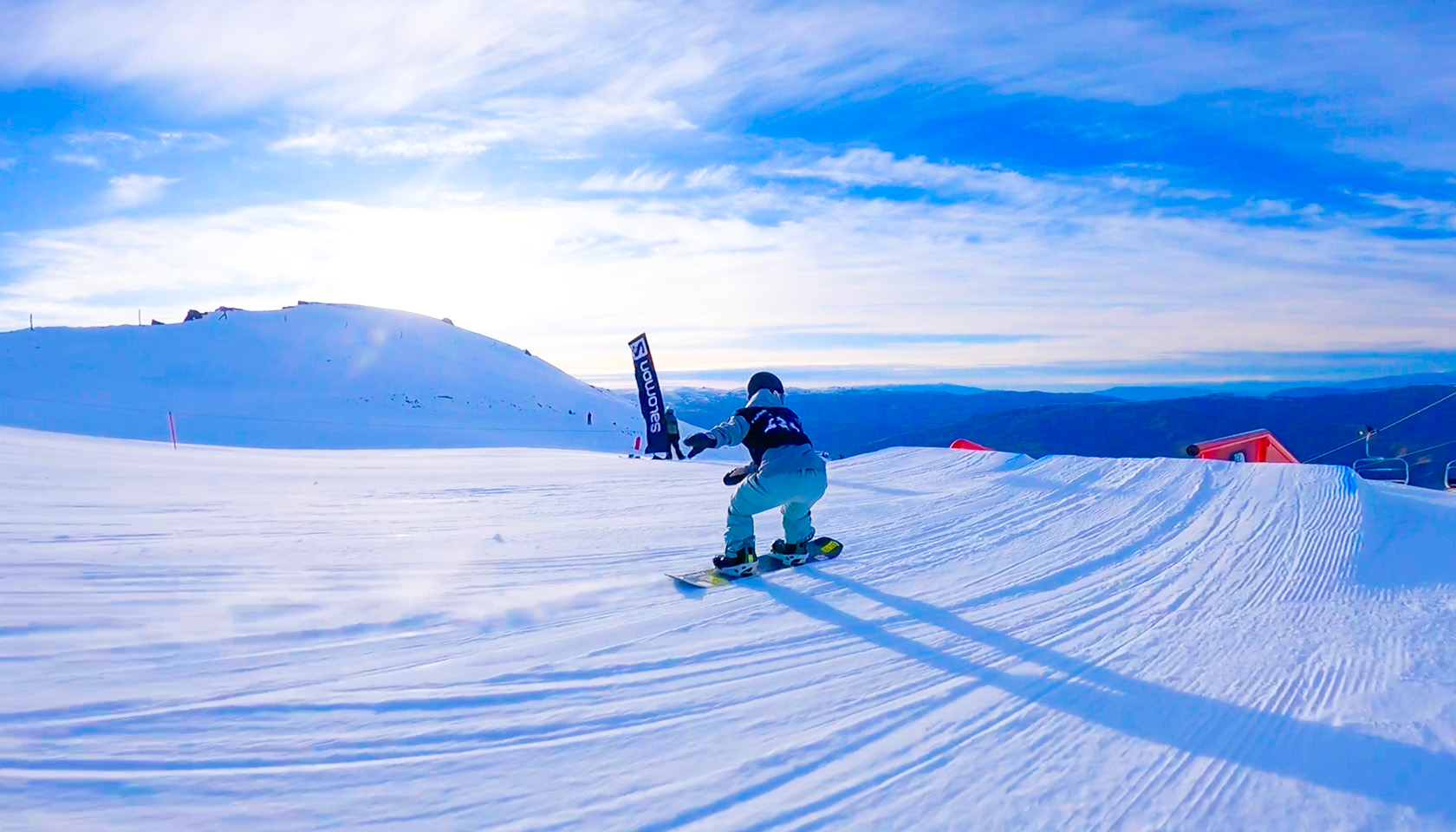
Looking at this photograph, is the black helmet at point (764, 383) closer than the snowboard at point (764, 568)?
No

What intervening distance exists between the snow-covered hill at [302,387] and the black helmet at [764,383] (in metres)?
27.4

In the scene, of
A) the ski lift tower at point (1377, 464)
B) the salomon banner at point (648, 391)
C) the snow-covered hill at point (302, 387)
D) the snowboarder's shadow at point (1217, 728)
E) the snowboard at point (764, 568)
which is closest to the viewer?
the snowboarder's shadow at point (1217, 728)

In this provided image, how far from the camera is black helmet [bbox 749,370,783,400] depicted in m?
5.93

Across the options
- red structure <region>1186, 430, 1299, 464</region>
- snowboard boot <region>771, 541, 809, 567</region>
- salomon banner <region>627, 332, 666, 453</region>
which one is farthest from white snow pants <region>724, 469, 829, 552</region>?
salomon banner <region>627, 332, 666, 453</region>

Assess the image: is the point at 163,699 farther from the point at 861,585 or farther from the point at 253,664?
the point at 861,585

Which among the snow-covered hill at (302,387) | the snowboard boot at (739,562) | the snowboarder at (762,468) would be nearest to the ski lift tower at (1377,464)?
the snowboarder at (762,468)

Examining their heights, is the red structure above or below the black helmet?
below

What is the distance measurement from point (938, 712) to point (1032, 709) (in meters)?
0.38

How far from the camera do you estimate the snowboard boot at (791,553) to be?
5.87m

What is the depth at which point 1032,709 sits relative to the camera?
10.6 feet

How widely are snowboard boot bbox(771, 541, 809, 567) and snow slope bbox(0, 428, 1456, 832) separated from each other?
0.69 ft

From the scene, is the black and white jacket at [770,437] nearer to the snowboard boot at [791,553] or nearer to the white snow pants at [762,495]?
the white snow pants at [762,495]

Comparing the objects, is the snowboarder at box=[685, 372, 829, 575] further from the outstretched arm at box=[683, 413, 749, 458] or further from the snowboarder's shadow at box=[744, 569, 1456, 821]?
the snowboarder's shadow at box=[744, 569, 1456, 821]

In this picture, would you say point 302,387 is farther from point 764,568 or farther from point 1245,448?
point 764,568
